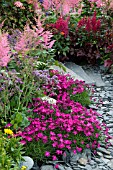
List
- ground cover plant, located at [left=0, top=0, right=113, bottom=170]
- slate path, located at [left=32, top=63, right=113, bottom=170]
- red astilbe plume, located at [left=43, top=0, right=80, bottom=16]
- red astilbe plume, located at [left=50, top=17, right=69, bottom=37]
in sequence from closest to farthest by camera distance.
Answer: ground cover plant, located at [left=0, top=0, right=113, bottom=170] < slate path, located at [left=32, top=63, right=113, bottom=170] < red astilbe plume, located at [left=50, top=17, right=69, bottom=37] < red astilbe plume, located at [left=43, top=0, right=80, bottom=16]

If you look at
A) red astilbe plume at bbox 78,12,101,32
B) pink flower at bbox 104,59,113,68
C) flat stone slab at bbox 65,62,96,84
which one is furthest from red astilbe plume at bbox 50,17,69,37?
pink flower at bbox 104,59,113,68

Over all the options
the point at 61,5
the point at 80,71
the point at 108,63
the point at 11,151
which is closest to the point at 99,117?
the point at 80,71

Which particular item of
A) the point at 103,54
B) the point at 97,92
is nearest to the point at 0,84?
the point at 97,92

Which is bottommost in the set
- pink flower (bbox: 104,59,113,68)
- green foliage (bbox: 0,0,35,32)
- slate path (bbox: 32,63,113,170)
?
slate path (bbox: 32,63,113,170)

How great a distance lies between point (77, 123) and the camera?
3793 millimetres

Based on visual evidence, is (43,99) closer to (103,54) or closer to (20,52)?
(20,52)

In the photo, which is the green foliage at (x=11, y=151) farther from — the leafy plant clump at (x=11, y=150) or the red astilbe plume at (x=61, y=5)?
the red astilbe plume at (x=61, y=5)

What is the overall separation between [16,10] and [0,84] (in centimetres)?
223

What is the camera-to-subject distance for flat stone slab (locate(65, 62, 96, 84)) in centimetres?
576

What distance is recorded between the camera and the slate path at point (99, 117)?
3627mm

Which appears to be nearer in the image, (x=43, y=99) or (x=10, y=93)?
(x=10, y=93)

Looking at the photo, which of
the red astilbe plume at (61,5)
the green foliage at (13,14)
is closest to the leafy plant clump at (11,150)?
the green foliage at (13,14)

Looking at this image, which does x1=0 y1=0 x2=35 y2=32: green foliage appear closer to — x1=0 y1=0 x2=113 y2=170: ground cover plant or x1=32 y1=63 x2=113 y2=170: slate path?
x1=0 y1=0 x2=113 y2=170: ground cover plant

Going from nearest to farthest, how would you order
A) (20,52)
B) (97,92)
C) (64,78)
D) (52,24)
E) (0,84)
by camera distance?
1. (0,84)
2. (20,52)
3. (64,78)
4. (97,92)
5. (52,24)
